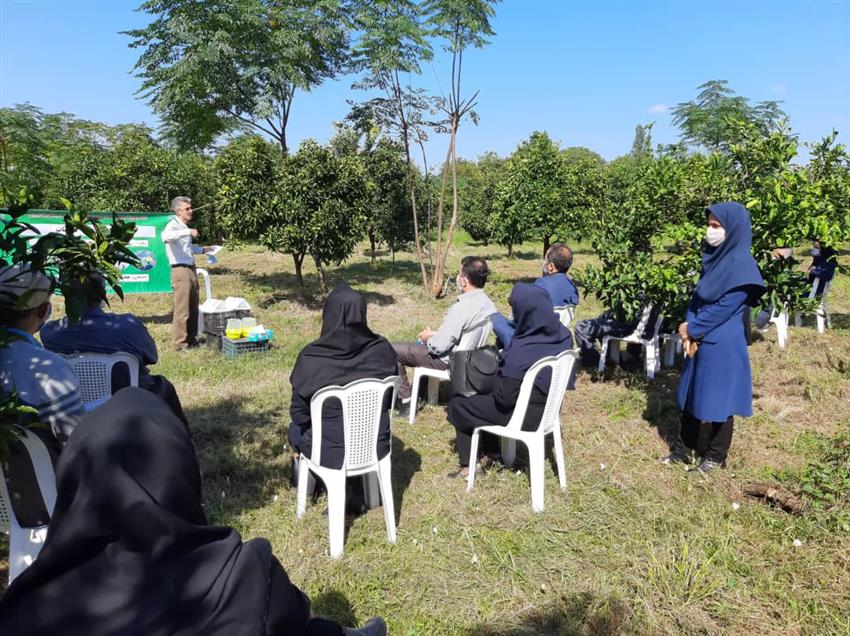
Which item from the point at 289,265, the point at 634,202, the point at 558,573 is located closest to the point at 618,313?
the point at 634,202

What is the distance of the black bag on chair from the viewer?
12.8 feet

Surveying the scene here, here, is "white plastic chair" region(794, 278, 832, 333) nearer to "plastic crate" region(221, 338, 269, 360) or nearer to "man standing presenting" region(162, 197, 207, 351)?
"plastic crate" region(221, 338, 269, 360)

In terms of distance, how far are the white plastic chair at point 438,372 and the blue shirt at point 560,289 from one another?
4.65 feet

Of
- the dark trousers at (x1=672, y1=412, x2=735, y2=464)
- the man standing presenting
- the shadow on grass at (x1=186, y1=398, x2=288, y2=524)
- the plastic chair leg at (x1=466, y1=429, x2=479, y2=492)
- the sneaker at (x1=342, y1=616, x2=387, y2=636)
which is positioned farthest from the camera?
the man standing presenting

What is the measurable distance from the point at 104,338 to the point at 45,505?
154cm

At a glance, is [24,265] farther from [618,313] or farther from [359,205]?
[359,205]

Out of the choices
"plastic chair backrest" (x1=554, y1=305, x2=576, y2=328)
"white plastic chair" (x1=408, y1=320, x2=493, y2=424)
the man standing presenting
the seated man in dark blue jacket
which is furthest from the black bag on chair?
the man standing presenting

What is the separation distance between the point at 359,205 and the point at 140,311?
4.44 meters

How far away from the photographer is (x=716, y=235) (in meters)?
3.87

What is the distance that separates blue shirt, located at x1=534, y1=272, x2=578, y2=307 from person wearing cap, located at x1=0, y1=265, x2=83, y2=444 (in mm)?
4695

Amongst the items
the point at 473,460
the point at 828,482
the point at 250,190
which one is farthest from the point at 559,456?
the point at 250,190

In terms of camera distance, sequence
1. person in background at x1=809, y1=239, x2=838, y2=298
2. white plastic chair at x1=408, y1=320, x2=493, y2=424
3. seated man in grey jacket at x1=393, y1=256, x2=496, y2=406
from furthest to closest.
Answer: person in background at x1=809, y1=239, x2=838, y2=298 → white plastic chair at x1=408, y1=320, x2=493, y2=424 → seated man in grey jacket at x1=393, y1=256, x2=496, y2=406

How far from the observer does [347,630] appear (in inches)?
76.5

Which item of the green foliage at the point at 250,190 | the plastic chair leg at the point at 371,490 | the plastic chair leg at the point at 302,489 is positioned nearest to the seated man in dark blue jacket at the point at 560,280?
the plastic chair leg at the point at 371,490
